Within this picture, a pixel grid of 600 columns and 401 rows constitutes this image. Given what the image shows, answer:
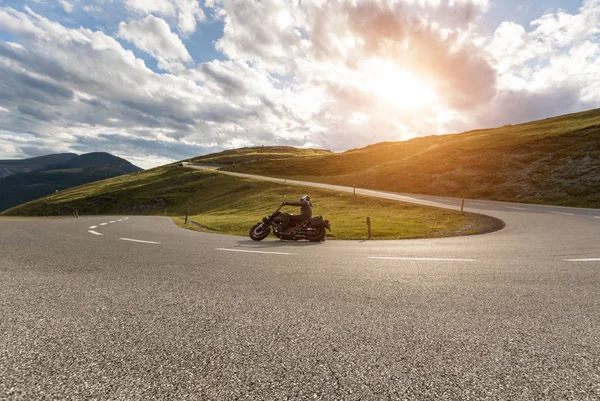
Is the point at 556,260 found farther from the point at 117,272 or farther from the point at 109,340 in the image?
the point at 117,272

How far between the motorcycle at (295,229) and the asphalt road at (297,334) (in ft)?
26.2

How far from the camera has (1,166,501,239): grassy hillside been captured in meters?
20.9

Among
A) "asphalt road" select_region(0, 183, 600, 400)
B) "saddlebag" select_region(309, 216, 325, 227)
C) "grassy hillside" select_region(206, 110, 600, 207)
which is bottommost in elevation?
"asphalt road" select_region(0, 183, 600, 400)

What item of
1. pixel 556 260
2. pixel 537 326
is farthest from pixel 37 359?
pixel 556 260

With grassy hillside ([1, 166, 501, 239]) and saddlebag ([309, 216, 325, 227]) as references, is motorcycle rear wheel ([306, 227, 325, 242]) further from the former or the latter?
grassy hillside ([1, 166, 501, 239])

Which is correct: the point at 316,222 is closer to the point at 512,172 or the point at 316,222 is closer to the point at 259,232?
the point at 259,232

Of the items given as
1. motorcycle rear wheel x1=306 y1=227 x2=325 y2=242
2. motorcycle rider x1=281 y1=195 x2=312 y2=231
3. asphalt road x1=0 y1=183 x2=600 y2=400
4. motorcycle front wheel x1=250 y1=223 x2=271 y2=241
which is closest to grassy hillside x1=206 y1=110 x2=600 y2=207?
motorcycle rear wheel x1=306 y1=227 x2=325 y2=242

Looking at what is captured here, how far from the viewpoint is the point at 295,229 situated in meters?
14.7

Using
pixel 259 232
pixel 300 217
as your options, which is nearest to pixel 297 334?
pixel 300 217

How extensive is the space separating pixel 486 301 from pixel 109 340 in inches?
202

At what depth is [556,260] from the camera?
789 centimetres

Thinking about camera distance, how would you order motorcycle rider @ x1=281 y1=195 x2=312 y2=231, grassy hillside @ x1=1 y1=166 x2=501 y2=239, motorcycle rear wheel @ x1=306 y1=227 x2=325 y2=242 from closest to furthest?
motorcycle rear wheel @ x1=306 y1=227 x2=325 y2=242
motorcycle rider @ x1=281 y1=195 x2=312 y2=231
grassy hillside @ x1=1 y1=166 x2=501 y2=239

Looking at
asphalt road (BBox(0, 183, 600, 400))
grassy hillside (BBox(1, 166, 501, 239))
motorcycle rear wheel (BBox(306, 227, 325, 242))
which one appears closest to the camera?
asphalt road (BBox(0, 183, 600, 400))

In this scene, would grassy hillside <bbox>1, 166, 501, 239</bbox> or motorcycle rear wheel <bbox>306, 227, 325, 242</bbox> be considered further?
grassy hillside <bbox>1, 166, 501, 239</bbox>
